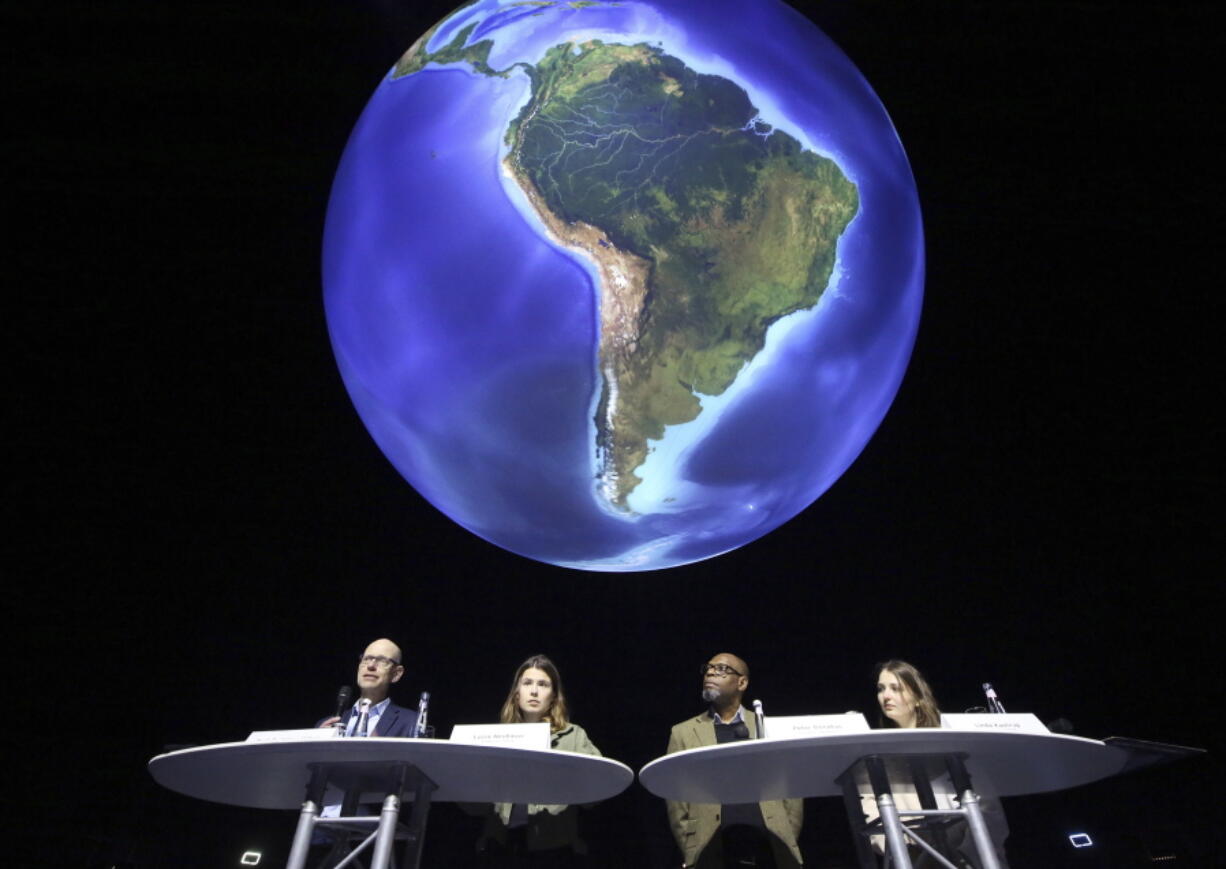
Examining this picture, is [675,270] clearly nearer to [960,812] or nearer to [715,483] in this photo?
[715,483]

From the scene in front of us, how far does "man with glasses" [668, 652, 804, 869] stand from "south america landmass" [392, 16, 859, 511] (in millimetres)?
1586

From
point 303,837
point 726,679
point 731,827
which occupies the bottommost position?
point 303,837

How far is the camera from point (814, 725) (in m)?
2.30

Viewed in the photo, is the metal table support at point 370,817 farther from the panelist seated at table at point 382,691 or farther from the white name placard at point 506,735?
the panelist seated at table at point 382,691

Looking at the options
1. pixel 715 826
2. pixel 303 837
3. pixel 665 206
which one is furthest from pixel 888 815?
pixel 665 206

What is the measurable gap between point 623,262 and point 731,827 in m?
2.52

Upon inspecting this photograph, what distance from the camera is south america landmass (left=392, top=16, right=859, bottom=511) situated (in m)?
2.68

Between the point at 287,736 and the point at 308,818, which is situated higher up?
the point at 287,736

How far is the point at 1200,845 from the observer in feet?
18.9

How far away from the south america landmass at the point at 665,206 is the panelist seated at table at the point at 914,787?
61.5 inches

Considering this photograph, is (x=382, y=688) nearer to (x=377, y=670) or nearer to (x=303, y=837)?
(x=377, y=670)

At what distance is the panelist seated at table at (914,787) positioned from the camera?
8.80 ft

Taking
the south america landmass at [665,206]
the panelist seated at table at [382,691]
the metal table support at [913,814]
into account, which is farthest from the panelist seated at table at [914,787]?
the panelist seated at table at [382,691]

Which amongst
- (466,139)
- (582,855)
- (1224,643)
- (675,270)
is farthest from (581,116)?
(1224,643)
